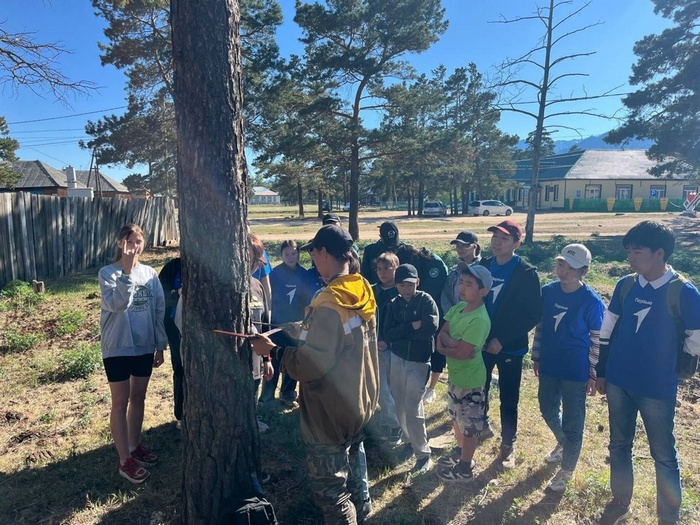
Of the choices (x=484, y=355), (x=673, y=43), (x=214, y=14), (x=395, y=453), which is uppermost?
(x=673, y=43)

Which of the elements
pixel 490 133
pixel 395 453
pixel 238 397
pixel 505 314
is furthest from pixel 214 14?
pixel 490 133

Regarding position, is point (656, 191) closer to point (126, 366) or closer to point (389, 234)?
point (389, 234)

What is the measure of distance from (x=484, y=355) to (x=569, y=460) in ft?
3.19

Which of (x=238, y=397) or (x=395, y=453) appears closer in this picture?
(x=238, y=397)

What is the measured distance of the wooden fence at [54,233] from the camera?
9320mm

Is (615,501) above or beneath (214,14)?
beneath

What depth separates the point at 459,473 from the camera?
3566 mm

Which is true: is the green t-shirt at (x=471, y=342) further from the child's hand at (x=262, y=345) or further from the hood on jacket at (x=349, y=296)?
the child's hand at (x=262, y=345)

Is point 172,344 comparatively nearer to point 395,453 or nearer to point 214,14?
point 395,453

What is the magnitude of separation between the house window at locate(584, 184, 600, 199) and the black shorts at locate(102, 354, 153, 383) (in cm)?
5084

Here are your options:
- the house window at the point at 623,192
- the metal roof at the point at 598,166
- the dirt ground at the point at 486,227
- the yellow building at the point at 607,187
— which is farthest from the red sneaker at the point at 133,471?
the house window at the point at 623,192

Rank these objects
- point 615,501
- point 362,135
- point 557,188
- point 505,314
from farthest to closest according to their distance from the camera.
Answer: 1. point 557,188
2. point 362,135
3. point 505,314
4. point 615,501

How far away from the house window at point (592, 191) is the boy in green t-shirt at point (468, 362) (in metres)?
49.5

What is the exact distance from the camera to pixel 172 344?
382 cm
